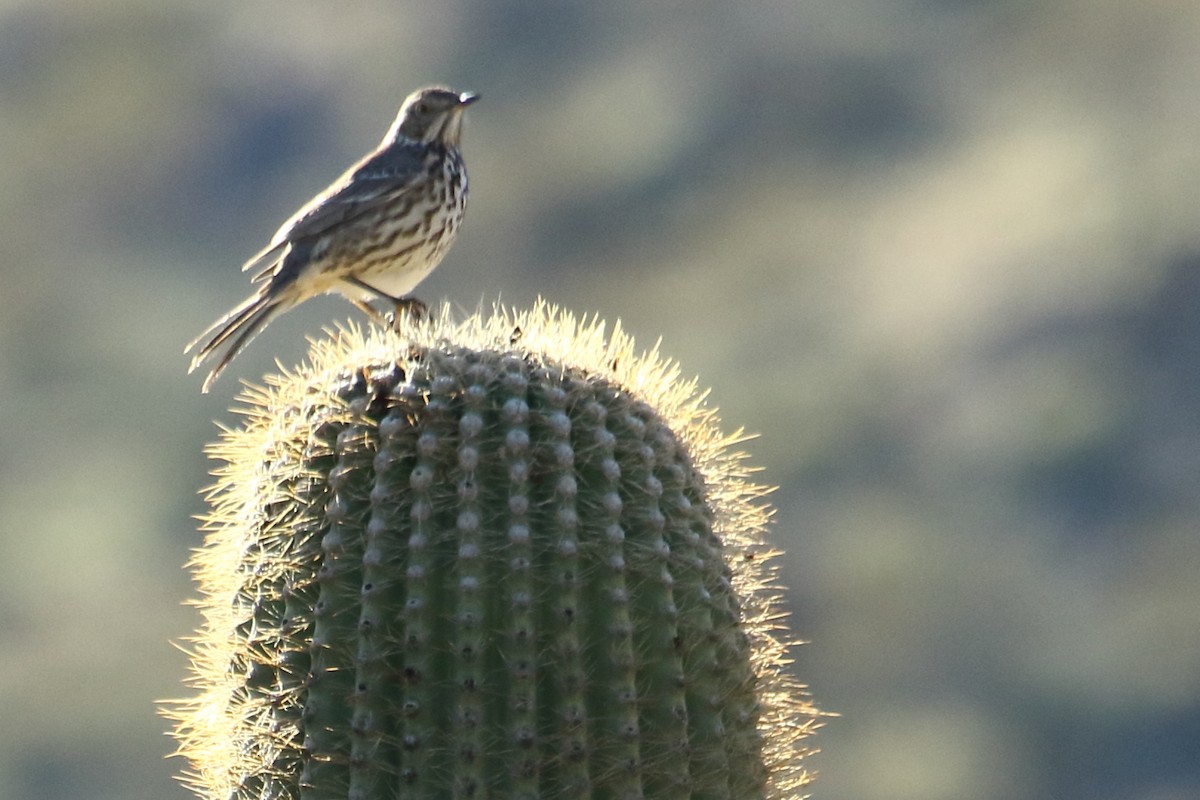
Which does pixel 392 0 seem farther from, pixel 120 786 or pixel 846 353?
pixel 120 786

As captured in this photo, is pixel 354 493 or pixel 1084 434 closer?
pixel 354 493

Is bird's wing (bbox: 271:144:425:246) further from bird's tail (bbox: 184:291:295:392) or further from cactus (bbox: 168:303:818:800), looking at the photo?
cactus (bbox: 168:303:818:800)

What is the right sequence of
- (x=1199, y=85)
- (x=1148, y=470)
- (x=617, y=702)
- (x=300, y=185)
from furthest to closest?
1. (x=300, y=185)
2. (x=1199, y=85)
3. (x=1148, y=470)
4. (x=617, y=702)

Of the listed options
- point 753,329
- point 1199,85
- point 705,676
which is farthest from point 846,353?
point 705,676

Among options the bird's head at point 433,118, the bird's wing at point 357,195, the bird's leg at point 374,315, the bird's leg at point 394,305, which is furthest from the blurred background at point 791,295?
the bird's leg at point 374,315

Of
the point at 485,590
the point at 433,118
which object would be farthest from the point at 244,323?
the point at 485,590

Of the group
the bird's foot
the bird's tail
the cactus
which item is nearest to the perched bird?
the bird's tail

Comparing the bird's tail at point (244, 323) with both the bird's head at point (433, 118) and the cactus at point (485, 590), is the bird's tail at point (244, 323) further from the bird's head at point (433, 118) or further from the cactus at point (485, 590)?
the cactus at point (485, 590)
